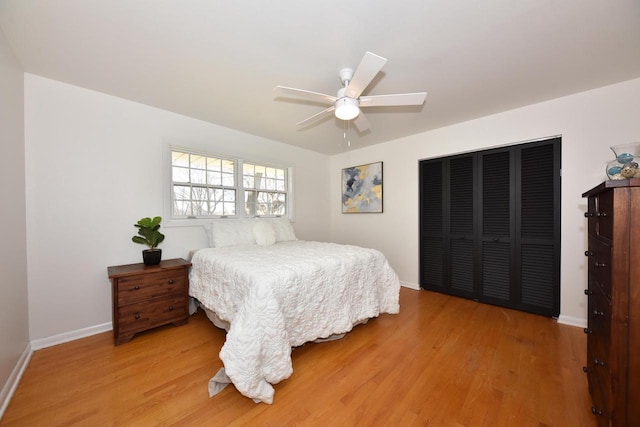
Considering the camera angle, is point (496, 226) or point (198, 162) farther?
point (198, 162)

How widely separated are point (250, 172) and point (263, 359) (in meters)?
2.73

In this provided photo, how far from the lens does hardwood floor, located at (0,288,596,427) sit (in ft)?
4.40

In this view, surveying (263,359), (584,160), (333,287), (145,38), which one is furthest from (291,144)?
(584,160)

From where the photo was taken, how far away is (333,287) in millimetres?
2059

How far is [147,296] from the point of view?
7.28 ft

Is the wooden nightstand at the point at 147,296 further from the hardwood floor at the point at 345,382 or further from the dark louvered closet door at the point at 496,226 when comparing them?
the dark louvered closet door at the point at 496,226

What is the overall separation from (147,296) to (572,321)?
426cm

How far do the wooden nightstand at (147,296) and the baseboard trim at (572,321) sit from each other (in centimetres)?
394

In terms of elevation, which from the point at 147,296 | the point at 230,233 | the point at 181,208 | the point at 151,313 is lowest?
the point at 151,313

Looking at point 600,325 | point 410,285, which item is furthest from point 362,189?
point 600,325

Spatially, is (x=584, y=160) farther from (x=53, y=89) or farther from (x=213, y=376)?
(x=53, y=89)

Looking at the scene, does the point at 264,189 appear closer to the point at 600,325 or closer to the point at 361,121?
the point at 361,121

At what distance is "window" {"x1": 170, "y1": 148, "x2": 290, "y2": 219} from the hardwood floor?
1.50 metres

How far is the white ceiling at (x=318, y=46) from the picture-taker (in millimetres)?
1391
